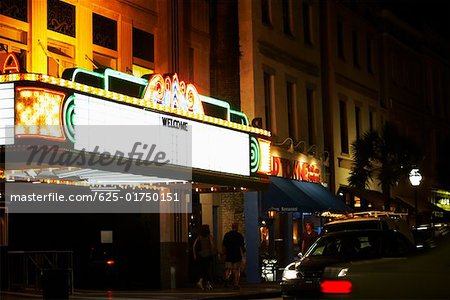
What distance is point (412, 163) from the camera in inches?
1400

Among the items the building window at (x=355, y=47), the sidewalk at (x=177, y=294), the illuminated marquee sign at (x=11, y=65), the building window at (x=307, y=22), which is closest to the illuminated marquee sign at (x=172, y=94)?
the illuminated marquee sign at (x=11, y=65)

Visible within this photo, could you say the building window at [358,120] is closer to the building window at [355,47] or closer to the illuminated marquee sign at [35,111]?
the building window at [355,47]

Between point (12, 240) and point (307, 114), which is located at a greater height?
point (307, 114)

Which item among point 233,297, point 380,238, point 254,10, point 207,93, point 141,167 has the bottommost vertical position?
point 233,297

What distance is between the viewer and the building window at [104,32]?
23953 millimetres

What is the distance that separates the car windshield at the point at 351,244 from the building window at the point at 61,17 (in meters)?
8.98

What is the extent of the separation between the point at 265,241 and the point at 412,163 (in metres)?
7.92

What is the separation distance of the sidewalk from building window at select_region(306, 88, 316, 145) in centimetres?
1069

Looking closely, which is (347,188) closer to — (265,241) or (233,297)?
(265,241)

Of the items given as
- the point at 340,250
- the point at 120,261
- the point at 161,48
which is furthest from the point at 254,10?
the point at 340,250

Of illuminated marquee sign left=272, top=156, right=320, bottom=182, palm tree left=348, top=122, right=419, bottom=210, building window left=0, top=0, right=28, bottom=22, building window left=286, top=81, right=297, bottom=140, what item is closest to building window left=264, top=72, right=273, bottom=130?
illuminated marquee sign left=272, top=156, right=320, bottom=182

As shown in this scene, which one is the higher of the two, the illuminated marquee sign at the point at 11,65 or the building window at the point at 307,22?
the building window at the point at 307,22

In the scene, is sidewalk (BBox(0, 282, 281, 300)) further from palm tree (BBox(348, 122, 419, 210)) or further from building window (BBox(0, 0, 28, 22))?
palm tree (BBox(348, 122, 419, 210))

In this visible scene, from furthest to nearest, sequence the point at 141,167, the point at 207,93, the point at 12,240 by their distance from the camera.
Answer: the point at 207,93
the point at 12,240
the point at 141,167
